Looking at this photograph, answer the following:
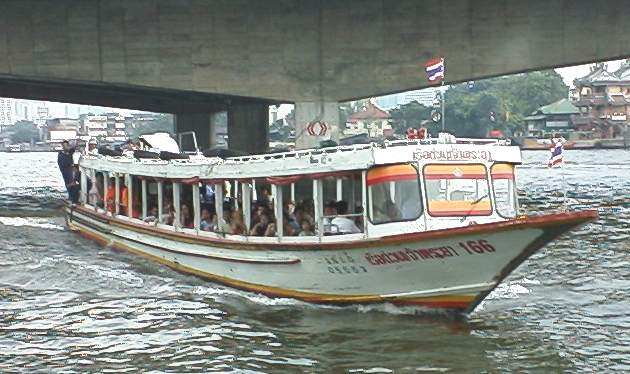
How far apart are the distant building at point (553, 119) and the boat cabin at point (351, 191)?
97907 mm

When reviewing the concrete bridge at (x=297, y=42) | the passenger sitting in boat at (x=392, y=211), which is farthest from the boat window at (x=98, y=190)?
the passenger sitting in boat at (x=392, y=211)

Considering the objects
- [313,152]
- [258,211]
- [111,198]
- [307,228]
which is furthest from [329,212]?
[111,198]

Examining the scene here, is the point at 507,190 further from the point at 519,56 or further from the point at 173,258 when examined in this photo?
the point at 519,56

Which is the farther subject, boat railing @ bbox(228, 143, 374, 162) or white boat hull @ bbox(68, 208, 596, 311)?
boat railing @ bbox(228, 143, 374, 162)

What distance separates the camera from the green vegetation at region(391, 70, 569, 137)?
347 feet

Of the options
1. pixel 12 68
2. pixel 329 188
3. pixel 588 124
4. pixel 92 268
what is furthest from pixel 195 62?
pixel 588 124

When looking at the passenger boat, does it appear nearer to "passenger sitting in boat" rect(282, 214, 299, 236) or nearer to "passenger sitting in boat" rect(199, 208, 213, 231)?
"passenger sitting in boat" rect(282, 214, 299, 236)

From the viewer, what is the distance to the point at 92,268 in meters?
22.4

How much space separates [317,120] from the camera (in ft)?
119

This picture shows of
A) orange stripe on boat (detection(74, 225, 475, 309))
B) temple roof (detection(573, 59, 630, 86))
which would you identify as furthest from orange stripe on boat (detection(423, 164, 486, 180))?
temple roof (detection(573, 59, 630, 86))

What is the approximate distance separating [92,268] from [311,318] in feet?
24.1

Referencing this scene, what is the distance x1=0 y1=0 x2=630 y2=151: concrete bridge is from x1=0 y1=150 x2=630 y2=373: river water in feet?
42.7

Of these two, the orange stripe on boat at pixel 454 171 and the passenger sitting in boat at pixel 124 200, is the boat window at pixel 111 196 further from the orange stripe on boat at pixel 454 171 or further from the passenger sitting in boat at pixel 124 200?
the orange stripe on boat at pixel 454 171

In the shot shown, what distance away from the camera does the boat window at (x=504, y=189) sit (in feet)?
55.2
